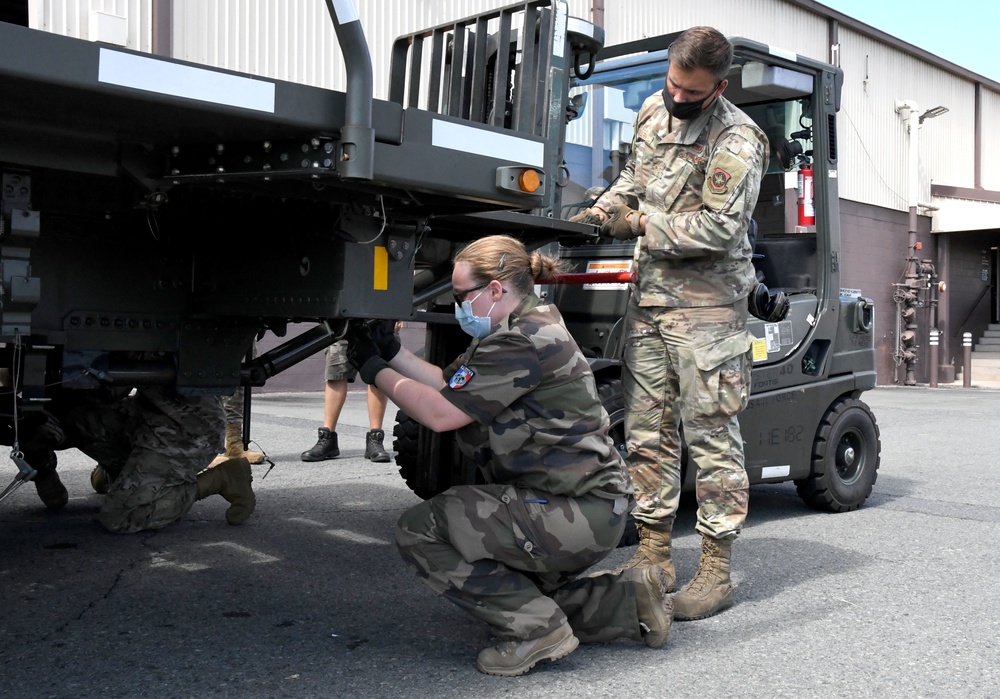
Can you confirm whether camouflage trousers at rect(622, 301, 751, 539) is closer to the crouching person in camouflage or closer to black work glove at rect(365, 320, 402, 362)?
black work glove at rect(365, 320, 402, 362)

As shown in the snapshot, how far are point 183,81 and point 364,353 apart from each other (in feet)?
3.45

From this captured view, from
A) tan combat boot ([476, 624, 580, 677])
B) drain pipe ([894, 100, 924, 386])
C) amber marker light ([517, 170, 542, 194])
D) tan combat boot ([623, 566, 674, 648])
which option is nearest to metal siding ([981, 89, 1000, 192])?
drain pipe ([894, 100, 924, 386])

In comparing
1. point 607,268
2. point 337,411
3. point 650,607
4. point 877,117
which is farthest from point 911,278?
point 650,607

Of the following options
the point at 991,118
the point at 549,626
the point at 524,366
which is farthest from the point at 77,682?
the point at 991,118

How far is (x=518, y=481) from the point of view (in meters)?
3.26

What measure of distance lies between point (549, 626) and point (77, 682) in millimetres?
1302


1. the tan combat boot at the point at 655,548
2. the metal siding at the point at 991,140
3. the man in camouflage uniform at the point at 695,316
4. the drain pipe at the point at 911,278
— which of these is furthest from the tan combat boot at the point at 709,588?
the metal siding at the point at 991,140

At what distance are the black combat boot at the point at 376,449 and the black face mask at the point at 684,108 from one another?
4115 mm

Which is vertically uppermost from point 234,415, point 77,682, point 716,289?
point 716,289

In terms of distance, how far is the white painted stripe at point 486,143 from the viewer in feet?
9.84

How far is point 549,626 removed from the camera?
315 cm

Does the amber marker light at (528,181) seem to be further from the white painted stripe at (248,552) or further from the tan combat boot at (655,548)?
the white painted stripe at (248,552)

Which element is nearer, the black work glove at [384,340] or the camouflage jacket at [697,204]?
the black work glove at [384,340]

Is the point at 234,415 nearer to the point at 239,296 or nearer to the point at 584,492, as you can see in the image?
the point at 239,296
